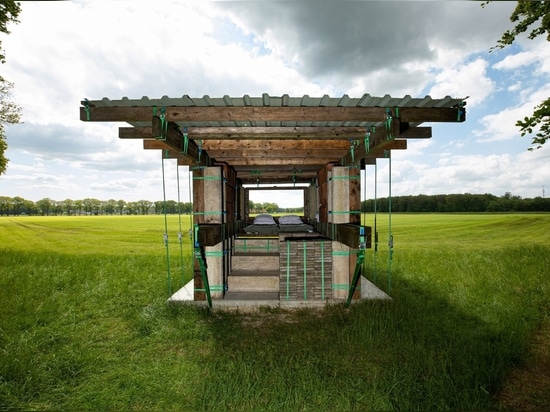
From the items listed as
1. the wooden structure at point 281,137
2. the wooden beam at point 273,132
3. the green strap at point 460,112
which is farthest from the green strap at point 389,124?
the wooden beam at point 273,132

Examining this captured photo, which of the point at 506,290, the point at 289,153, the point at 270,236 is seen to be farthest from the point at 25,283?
the point at 506,290

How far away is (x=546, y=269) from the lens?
12.0 metres

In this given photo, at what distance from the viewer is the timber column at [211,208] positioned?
849 centimetres

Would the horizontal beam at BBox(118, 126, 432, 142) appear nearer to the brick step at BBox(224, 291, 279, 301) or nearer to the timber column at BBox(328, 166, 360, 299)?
the timber column at BBox(328, 166, 360, 299)

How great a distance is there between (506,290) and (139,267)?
1442 cm

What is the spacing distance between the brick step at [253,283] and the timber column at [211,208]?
84cm

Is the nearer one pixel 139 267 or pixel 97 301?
pixel 97 301

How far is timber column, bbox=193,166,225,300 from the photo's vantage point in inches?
334

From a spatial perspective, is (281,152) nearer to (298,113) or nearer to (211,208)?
(211,208)

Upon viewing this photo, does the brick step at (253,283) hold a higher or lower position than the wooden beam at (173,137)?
lower

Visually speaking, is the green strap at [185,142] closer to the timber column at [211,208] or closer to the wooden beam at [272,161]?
the timber column at [211,208]

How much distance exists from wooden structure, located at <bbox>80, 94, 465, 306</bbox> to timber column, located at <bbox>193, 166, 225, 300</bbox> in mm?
28

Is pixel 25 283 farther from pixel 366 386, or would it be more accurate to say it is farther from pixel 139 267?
pixel 366 386

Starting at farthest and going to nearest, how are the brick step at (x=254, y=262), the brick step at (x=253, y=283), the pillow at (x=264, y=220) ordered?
the pillow at (x=264, y=220), the brick step at (x=254, y=262), the brick step at (x=253, y=283)
